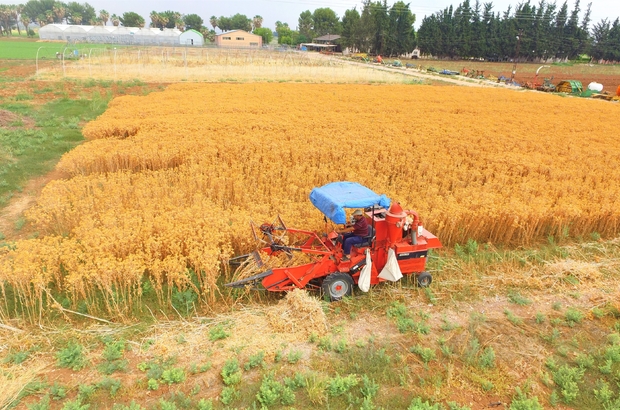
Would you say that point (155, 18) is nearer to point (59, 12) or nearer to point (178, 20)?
point (178, 20)

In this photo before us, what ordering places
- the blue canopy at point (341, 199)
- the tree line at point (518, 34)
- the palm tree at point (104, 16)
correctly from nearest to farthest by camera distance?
the blue canopy at point (341, 199), the tree line at point (518, 34), the palm tree at point (104, 16)

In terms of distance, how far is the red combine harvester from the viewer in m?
6.50

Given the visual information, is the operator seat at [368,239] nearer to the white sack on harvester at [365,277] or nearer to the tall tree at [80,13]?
the white sack on harvester at [365,277]

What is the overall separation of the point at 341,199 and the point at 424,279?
224cm

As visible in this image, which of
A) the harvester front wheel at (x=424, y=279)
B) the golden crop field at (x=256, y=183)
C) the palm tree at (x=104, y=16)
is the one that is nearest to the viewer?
the golden crop field at (x=256, y=183)

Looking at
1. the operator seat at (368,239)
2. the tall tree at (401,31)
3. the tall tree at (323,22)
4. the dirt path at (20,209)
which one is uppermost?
the tall tree at (323,22)

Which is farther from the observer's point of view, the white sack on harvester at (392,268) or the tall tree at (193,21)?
the tall tree at (193,21)

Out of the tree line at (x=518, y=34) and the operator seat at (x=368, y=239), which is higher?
the tree line at (x=518, y=34)

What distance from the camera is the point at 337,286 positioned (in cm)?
665

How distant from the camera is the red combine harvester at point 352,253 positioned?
6500 millimetres

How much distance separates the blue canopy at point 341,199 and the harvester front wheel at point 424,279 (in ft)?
4.98

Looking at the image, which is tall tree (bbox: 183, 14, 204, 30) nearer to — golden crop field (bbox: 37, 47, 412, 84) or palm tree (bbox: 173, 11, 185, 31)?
palm tree (bbox: 173, 11, 185, 31)

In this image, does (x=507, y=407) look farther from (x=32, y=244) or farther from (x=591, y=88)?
(x=591, y=88)

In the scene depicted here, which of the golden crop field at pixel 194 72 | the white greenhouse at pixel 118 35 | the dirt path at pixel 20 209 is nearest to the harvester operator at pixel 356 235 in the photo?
the dirt path at pixel 20 209
